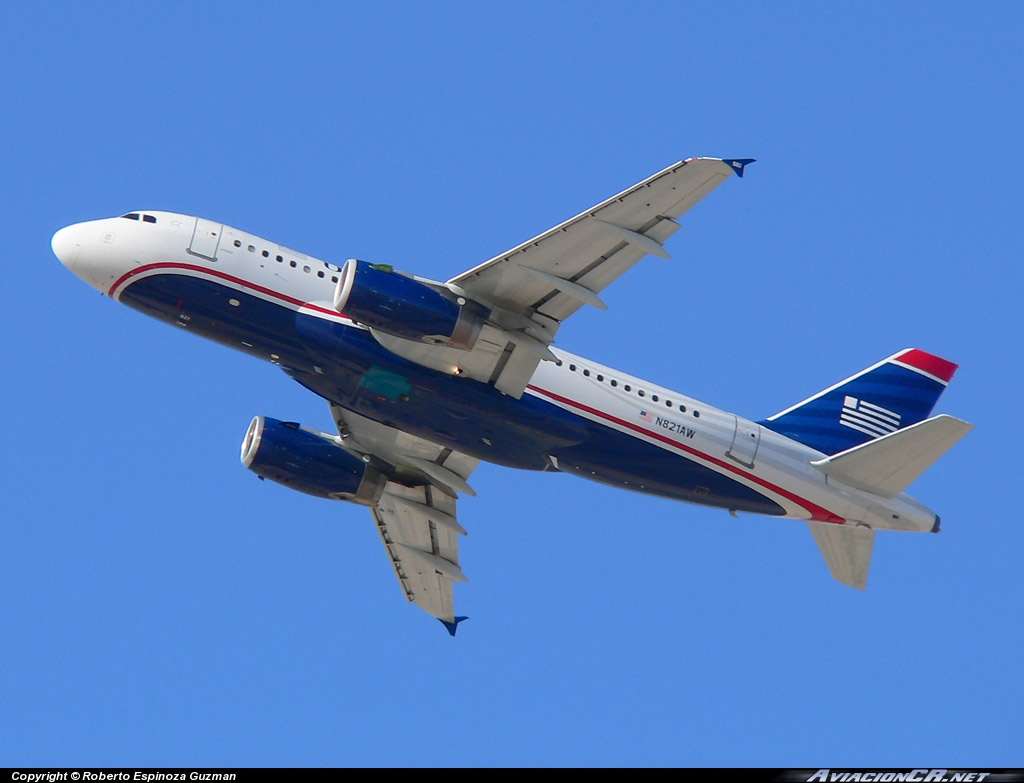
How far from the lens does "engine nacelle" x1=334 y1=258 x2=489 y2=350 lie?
115 feet

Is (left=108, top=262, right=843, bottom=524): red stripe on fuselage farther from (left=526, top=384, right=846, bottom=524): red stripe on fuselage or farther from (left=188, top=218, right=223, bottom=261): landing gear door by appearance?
(left=188, top=218, right=223, bottom=261): landing gear door

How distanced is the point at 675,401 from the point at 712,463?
6.74 feet

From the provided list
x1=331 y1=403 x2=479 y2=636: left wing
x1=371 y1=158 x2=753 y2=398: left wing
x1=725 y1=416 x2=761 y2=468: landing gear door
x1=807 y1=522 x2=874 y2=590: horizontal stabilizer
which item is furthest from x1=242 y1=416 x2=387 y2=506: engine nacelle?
x1=807 y1=522 x2=874 y2=590: horizontal stabilizer

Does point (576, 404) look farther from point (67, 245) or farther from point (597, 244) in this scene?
point (67, 245)

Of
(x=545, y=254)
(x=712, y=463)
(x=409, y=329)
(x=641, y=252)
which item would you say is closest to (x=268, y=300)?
(x=409, y=329)

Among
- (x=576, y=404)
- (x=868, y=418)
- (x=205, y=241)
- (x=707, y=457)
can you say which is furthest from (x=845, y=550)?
(x=205, y=241)

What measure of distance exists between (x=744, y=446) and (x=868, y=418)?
4693mm

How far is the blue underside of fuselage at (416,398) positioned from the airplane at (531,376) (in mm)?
47

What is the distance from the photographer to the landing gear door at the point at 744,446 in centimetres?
3950

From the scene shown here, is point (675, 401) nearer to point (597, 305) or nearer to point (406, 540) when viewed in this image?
point (597, 305)

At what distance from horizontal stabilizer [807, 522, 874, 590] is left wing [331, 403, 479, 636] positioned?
11.1 m

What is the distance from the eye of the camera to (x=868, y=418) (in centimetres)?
4178

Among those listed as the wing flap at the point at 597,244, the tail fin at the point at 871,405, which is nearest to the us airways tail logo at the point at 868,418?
the tail fin at the point at 871,405

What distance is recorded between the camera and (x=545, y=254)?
115ft
